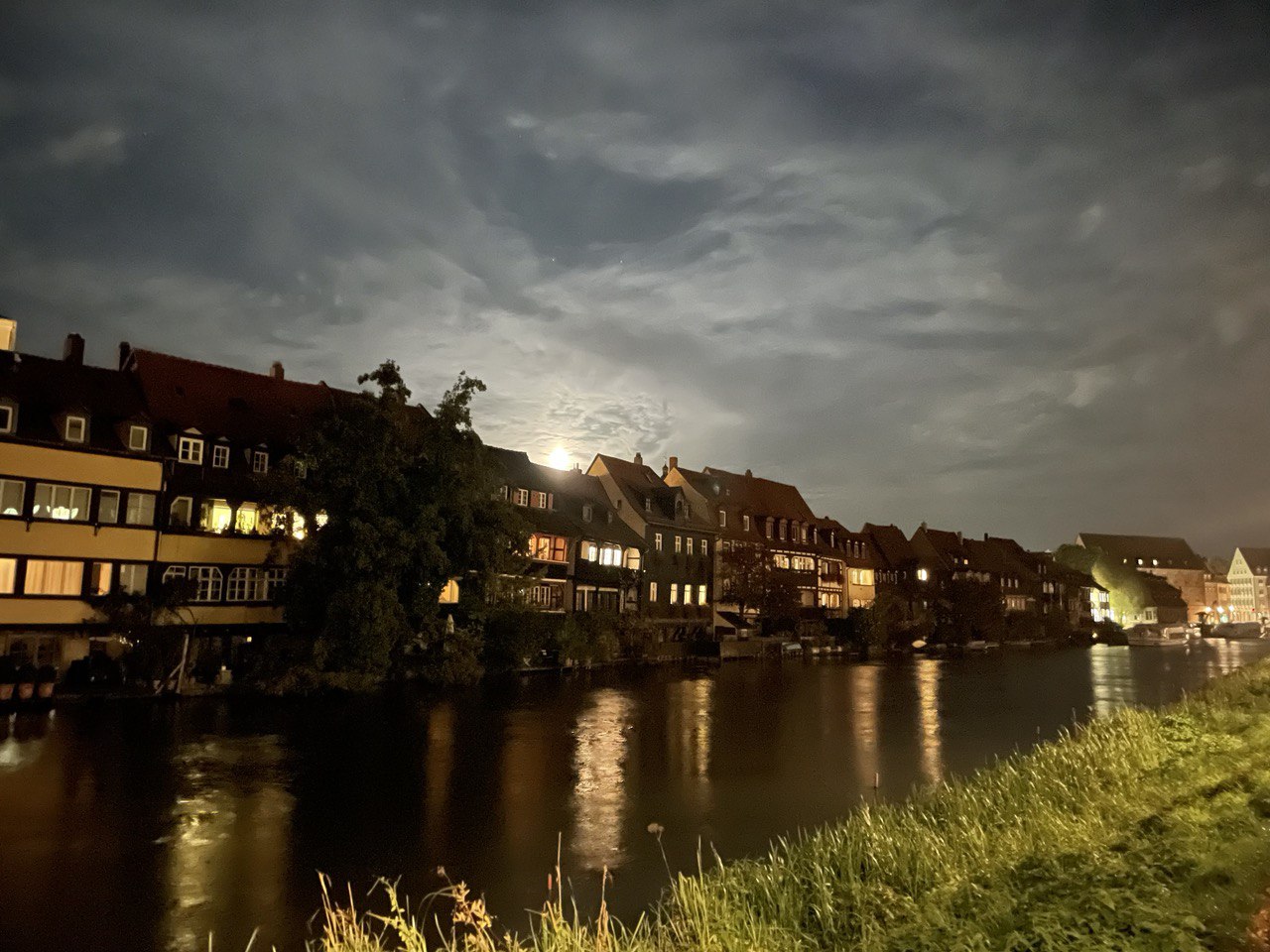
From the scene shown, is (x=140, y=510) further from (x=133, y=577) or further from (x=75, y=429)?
(x=75, y=429)

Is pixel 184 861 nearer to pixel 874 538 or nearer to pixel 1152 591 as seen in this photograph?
pixel 874 538

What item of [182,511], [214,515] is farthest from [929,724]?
[182,511]

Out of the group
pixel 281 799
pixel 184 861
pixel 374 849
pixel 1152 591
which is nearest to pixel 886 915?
pixel 374 849

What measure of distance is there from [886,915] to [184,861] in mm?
11548

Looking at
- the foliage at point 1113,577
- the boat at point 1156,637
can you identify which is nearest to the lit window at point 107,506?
the boat at point 1156,637

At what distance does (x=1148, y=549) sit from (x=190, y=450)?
181232mm

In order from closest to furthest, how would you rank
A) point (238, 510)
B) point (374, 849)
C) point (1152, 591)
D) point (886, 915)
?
point (886, 915) → point (374, 849) → point (238, 510) → point (1152, 591)

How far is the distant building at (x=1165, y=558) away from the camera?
171m

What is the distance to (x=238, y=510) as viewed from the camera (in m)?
41.0

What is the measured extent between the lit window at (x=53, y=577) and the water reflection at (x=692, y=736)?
77.4ft

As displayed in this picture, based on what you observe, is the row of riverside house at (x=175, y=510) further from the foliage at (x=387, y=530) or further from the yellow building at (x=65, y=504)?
the foliage at (x=387, y=530)

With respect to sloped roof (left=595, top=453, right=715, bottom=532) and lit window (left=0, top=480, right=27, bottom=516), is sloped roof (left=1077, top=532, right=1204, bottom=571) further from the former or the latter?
lit window (left=0, top=480, right=27, bottom=516)

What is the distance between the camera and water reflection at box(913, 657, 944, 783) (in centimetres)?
2344

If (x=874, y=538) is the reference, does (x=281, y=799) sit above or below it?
below
